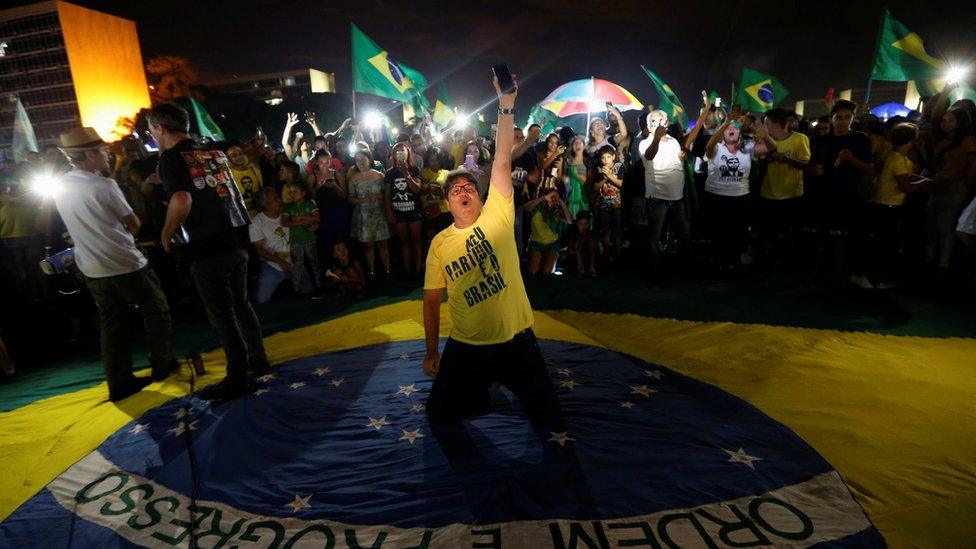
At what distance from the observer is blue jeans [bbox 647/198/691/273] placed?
771 centimetres

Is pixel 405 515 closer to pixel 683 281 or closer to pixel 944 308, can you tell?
pixel 683 281

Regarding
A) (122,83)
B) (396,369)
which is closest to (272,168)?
(396,369)

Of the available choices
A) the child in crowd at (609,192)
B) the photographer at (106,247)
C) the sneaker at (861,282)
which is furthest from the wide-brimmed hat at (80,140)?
the sneaker at (861,282)

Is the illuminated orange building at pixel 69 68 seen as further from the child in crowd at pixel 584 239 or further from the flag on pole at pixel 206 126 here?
the child in crowd at pixel 584 239

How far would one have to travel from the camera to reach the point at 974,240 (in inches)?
231

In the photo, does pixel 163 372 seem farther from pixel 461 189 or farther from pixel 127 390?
pixel 461 189

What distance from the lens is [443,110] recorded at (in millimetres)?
15820

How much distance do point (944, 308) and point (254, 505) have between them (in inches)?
304

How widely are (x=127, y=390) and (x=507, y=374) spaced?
12.5 ft

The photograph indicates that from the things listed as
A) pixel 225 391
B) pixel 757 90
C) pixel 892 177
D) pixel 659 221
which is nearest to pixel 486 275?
pixel 225 391

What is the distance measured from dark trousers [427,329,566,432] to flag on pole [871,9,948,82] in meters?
10.8

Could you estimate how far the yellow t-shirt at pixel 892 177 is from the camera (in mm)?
6586

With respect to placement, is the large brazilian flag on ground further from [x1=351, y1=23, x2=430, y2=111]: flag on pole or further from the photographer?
[x1=351, y1=23, x2=430, y2=111]: flag on pole

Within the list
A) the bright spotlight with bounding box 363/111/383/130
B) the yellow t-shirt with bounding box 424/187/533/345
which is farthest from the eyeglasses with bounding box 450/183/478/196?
the bright spotlight with bounding box 363/111/383/130
